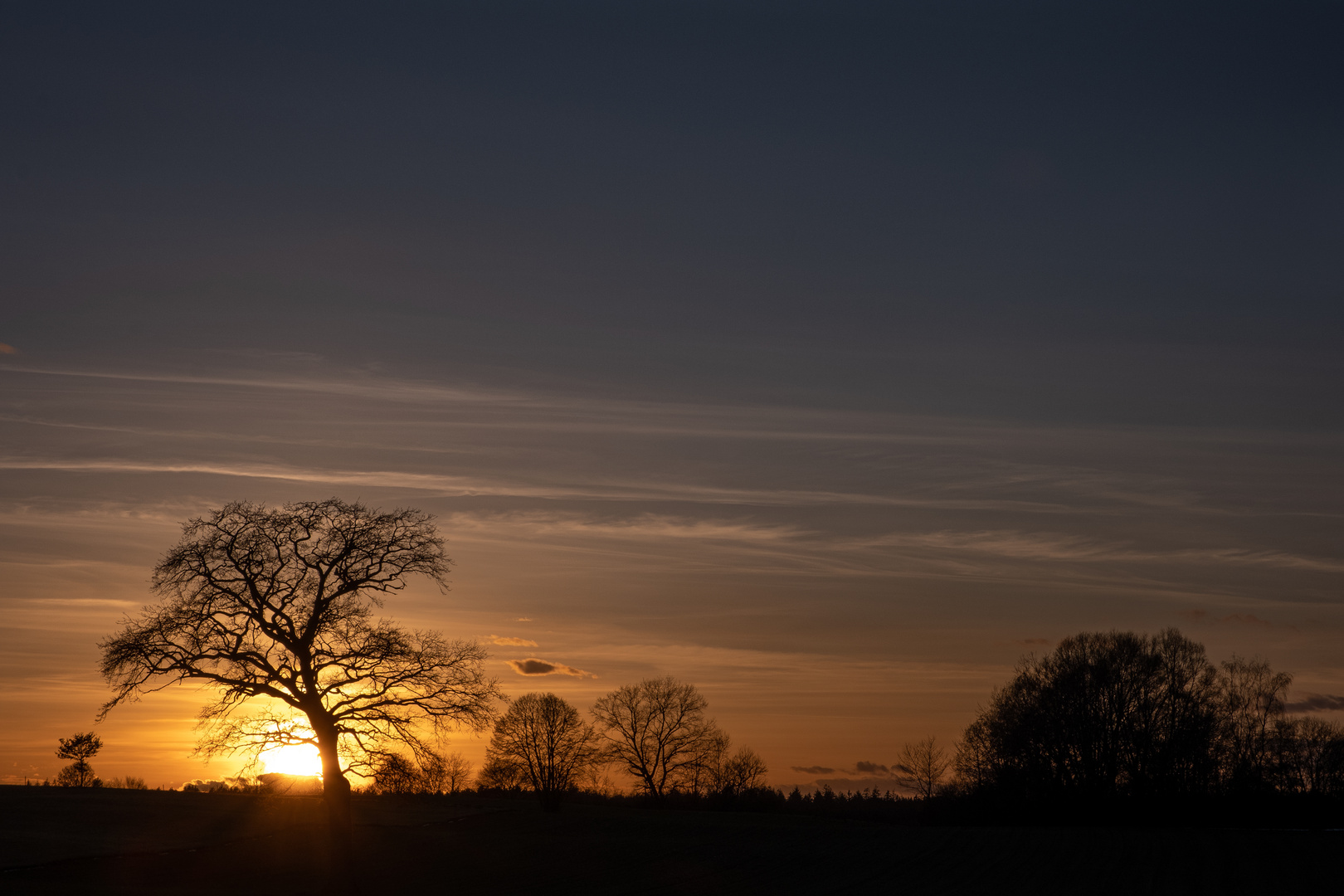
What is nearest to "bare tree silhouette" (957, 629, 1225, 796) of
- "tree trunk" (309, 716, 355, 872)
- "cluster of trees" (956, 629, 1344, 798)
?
"cluster of trees" (956, 629, 1344, 798)

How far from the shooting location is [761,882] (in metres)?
40.5

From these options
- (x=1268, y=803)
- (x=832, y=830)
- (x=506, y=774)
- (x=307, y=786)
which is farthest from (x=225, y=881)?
(x=1268, y=803)

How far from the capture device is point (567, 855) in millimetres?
46562

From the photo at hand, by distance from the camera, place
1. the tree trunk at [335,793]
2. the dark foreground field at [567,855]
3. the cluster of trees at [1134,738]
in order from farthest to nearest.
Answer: the cluster of trees at [1134,738], the dark foreground field at [567,855], the tree trunk at [335,793]

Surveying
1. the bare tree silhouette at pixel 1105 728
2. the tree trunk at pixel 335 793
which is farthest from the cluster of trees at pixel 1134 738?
the tree trunk at pixel 335 793

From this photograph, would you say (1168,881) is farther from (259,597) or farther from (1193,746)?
(1193,746)

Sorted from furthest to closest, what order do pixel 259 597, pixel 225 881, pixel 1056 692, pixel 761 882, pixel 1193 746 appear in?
pixel 1056 692, pixel 1193 746, pixel 761 882, pixel 225 881, pixel 259 597

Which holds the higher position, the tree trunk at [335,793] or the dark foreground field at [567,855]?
the tree trunk at [335,793]

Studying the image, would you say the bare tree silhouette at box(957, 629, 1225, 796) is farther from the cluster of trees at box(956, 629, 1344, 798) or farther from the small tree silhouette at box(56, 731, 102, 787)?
the small tree silhouette at box(56, 731, 102, 787)

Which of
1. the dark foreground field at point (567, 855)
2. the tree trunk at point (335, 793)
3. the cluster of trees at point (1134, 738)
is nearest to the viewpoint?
the tree trunk at point (335, 793)

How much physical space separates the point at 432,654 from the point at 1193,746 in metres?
70.1

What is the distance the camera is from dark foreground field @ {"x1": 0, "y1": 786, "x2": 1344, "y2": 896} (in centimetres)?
3709

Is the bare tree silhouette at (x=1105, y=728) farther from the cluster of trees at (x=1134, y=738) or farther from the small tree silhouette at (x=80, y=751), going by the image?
the small tree silhouette at (x=80, y=751)

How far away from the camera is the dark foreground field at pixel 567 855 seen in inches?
1460
